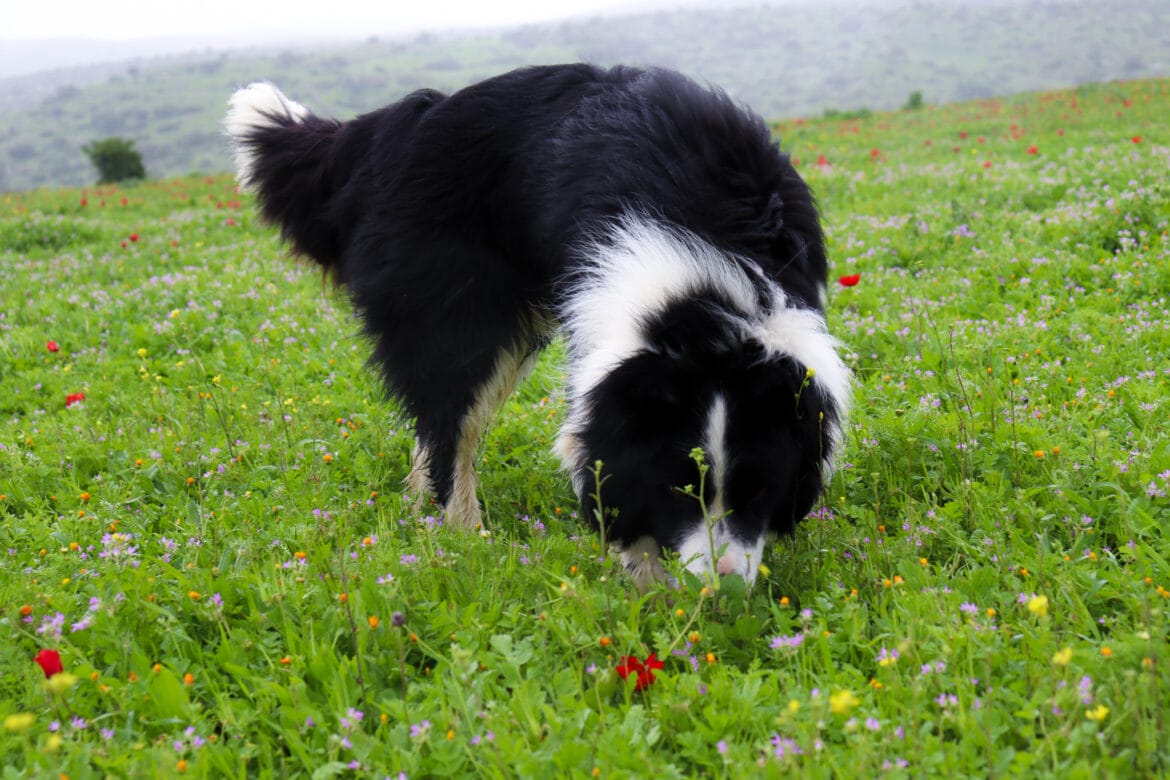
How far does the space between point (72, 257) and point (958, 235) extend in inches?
334

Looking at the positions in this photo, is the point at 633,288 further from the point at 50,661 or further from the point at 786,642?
the point at 50,661

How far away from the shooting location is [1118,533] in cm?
306

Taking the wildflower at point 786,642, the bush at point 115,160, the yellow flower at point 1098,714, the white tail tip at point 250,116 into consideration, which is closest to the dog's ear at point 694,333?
the wildflower at point 786,642

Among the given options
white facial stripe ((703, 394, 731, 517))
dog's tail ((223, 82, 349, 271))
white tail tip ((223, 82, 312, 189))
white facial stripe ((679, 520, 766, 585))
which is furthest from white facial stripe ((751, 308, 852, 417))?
white tail tip ((223, 82, 312, 189))

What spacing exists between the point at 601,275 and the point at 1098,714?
6.27ft

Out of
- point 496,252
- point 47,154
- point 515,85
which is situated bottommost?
point 47,154

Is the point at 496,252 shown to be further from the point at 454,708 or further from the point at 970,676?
the point at 970,676

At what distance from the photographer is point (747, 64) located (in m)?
92.1

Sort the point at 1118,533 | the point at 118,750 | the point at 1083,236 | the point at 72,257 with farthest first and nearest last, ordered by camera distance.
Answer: the point at 72,257 → the point at 1083,236 → the point at 1118,533 → the point at 118,750

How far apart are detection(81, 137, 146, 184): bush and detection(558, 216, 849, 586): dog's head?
22.6m

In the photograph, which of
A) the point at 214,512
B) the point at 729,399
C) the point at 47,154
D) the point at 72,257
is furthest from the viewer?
the point at 47,154

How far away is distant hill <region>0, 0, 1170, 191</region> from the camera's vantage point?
7756 centimetres

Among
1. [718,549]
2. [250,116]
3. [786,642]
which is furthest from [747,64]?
[786,642]

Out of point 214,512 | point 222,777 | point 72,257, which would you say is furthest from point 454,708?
point 72,257
